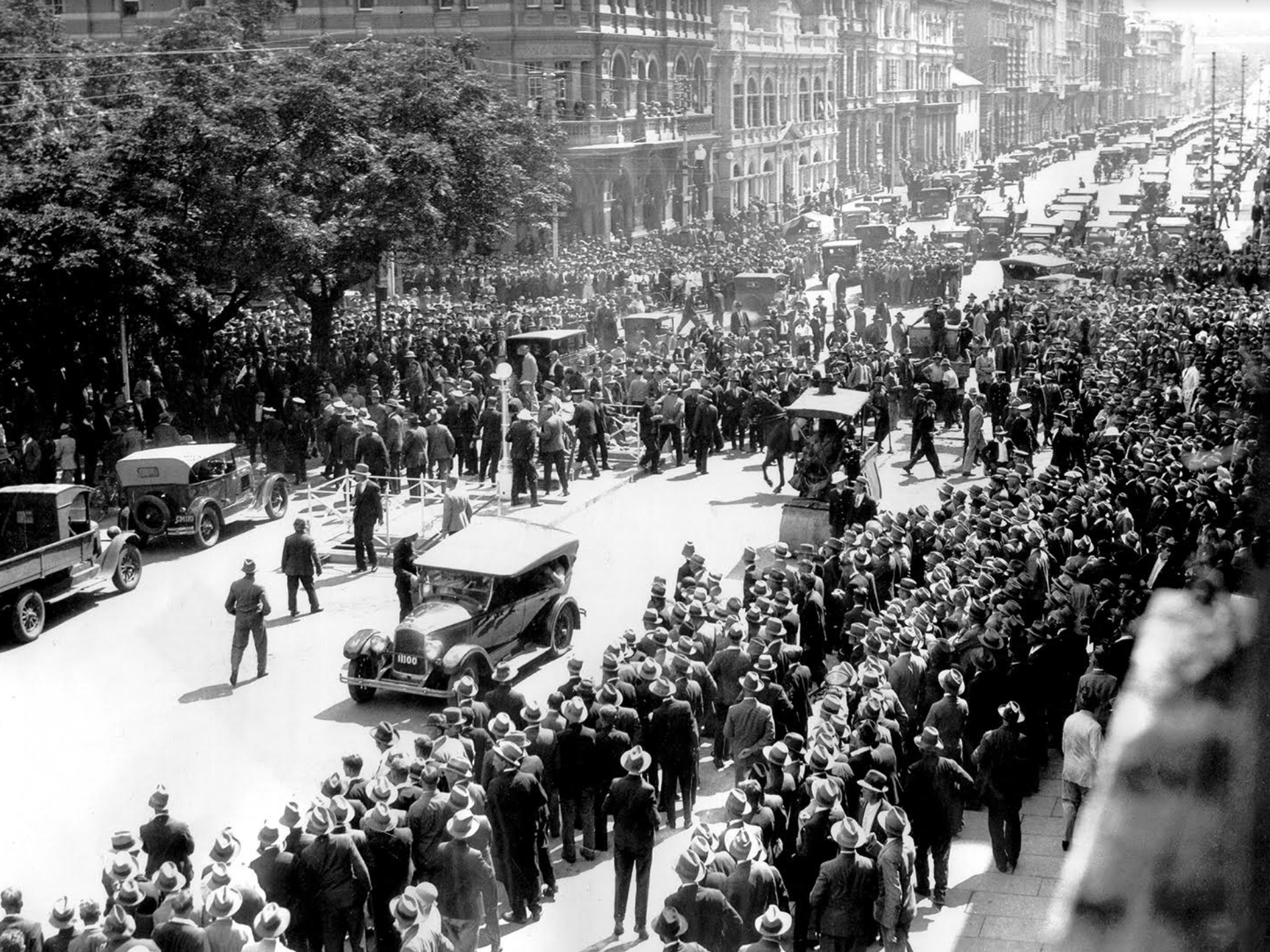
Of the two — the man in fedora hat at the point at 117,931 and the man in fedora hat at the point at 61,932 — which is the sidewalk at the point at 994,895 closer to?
the man in fedora hat at the point at 117,931

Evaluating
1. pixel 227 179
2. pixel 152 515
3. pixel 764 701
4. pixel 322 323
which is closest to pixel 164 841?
pixel 764 701

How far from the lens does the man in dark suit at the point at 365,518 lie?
57.6 feet

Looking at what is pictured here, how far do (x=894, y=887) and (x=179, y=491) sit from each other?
1361 centimetres

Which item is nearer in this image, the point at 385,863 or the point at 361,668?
the point at 385,863

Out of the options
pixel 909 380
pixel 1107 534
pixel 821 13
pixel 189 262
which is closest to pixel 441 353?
pixel 189 262

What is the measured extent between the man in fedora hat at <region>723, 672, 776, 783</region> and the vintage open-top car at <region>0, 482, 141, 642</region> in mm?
8958

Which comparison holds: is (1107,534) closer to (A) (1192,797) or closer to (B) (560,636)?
(B) (560,636)

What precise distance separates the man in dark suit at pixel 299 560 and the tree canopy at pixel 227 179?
355 inches

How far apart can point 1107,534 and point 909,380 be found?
12572 millimetres

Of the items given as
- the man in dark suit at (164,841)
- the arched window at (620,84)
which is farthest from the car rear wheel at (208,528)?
the arched window at (620,84)

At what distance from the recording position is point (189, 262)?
25.0m

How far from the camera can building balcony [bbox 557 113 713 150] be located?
5072 cm

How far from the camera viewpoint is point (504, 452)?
21.5 metres

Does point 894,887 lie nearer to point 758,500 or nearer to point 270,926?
point 270,926
